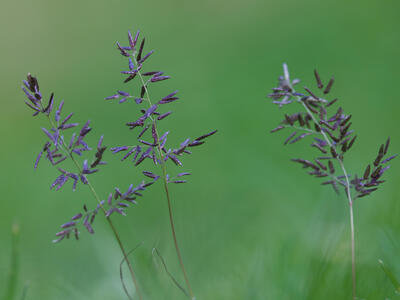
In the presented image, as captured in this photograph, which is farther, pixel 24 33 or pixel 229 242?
pixel 24 33

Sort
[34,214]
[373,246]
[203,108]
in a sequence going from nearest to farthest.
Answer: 1. [373,246]
2. [34,214]
3. [203,108]

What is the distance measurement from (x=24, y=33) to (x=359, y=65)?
4.07 meters

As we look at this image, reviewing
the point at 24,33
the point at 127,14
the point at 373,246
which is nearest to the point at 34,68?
the point at 24,33

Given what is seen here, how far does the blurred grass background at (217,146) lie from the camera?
1599 millimetres

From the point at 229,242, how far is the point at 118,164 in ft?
6.29

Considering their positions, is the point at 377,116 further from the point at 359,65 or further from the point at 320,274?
the point at 320,274

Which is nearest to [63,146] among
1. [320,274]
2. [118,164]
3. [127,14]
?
[320,274]

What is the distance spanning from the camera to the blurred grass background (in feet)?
5.24

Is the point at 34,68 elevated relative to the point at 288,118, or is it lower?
elevated

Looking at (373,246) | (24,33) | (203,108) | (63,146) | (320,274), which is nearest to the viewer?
(63,146)

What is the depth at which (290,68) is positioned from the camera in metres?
4.60

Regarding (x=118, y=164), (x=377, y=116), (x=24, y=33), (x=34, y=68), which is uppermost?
(x=24, y=33)

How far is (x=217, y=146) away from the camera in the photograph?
12.1 feet

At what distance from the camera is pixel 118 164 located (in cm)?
380
